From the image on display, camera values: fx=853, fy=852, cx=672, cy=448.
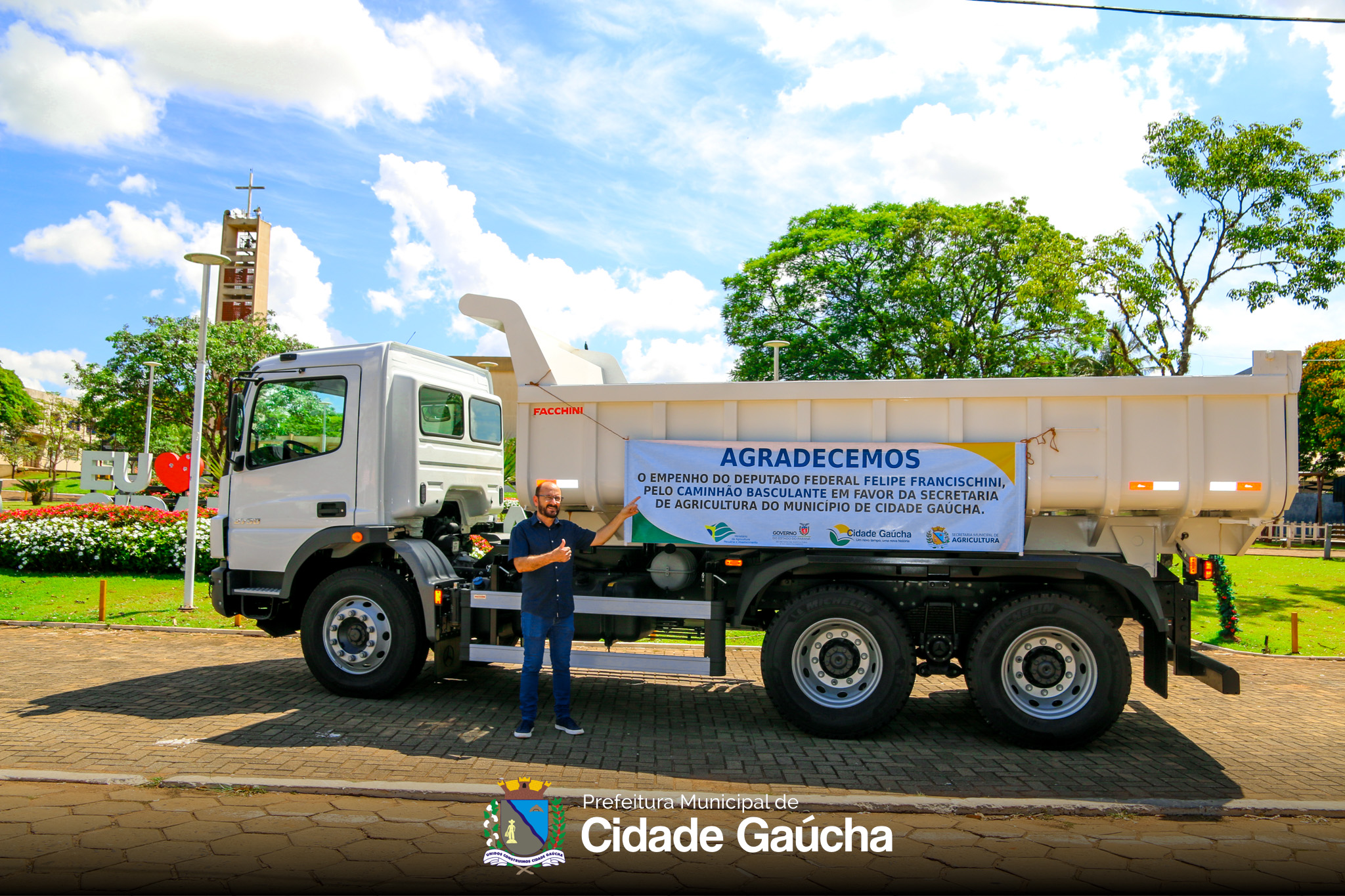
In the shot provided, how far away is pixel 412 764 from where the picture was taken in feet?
18.3

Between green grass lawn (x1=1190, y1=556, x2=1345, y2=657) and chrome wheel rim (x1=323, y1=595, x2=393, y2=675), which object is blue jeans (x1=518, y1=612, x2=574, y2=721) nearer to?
chrome wheel rim (x1=323, y1=595, x2=393, y2=675)

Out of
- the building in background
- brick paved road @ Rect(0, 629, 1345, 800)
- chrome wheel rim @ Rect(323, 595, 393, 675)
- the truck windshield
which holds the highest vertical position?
the building in background

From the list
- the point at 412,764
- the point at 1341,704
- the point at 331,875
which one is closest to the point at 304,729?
the point at 412,764

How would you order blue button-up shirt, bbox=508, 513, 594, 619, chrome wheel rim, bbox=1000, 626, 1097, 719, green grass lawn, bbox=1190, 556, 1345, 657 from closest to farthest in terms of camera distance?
chrome wheel rim, bbox=1000, 626, 1097, 719, blue button-up shirt, bbox=508, 513, 594, 619, green grass lawn, bbox=1190, 556, 1345, 657

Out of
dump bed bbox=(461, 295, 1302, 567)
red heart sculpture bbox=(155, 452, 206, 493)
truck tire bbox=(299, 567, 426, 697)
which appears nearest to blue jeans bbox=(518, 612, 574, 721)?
dump bed bbox=(461, 295, 1302, 567)

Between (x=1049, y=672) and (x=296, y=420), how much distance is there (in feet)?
21.5

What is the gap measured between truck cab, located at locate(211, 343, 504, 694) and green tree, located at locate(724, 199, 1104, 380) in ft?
58.5

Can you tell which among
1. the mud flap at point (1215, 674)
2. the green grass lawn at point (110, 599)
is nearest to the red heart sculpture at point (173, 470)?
the green grass lawn at point (110, 599)

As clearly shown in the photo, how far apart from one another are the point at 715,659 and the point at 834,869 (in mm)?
2517

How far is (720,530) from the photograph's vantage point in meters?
6.70

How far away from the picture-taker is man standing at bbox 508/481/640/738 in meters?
6.25

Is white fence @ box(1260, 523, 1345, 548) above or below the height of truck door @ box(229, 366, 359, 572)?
below

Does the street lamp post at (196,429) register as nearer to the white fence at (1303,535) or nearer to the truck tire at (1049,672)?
the truck tire at (1049,672)

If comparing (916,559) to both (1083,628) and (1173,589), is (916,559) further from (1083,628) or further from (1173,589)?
(1173,589)
